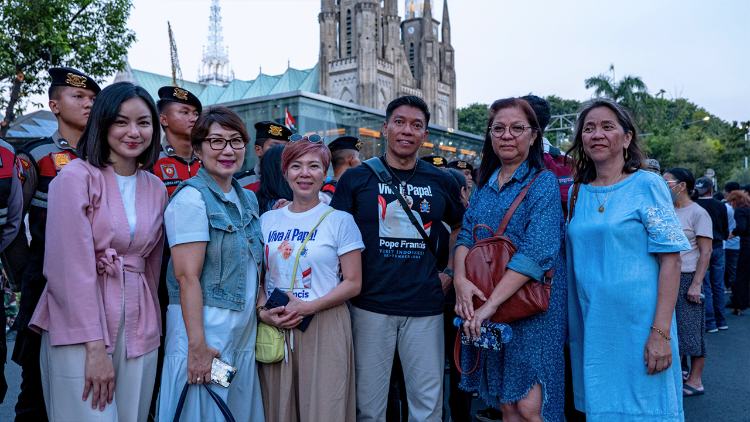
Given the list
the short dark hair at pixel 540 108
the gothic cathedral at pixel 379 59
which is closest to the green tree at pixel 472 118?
the gothic cathedral at pixel 379 59

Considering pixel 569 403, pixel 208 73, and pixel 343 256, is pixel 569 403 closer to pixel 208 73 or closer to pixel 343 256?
pixel 343 256

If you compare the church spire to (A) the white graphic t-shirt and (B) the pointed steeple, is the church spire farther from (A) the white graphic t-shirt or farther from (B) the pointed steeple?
(A) the white graphic t-shirt

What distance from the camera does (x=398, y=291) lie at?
314 centimetres

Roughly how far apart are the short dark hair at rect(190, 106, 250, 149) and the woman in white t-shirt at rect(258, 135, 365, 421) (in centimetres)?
40

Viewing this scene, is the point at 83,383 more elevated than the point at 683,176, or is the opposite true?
the point at 683,176

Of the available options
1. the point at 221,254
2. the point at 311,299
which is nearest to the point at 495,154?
the point at 311,299

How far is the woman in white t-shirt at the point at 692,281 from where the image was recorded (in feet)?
17.2

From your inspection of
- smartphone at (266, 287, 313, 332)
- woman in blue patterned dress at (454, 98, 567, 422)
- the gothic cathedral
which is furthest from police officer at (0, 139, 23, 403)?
the gothic cathedral

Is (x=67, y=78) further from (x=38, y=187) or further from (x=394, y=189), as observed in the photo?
(x=394, y=189)

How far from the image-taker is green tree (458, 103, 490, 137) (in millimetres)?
78562

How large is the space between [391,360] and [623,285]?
55.3 inches

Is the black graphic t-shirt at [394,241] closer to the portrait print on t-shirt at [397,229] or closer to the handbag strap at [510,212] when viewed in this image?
the portrait print on t-shirt at [397,229]

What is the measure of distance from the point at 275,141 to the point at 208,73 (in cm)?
15085

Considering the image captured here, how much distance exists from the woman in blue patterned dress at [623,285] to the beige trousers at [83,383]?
2.29 m
